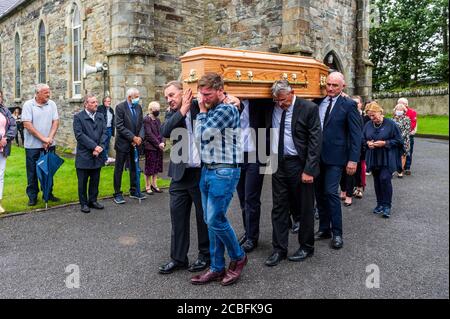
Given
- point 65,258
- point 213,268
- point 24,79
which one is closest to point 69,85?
point 24,79

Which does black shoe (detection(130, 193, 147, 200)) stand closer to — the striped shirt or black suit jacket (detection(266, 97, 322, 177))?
black suit jacket (detection(266, 97, 322, 177))

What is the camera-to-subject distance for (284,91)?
4.32 m

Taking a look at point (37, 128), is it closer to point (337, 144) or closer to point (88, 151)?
point (88, 151)

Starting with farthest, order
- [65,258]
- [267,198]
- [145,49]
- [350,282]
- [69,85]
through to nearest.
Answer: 1. [69,85]
2. [145,49]
3. [267,198]
4. [65,258]
5. [350,282]

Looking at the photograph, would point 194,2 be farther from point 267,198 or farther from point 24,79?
point 24,79

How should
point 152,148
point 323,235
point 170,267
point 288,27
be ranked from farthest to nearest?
1. point 288,27
2. point 152,148
3. point 323,235
4. point 170,267

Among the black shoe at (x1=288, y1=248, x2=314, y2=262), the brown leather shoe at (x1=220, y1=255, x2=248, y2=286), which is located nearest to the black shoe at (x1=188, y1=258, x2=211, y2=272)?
the brown leather shoe at (x1=220, y1=255, x2=248, y2=286)

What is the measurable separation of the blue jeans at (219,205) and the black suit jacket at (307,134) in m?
1.00

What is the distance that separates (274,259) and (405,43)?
40923 mm

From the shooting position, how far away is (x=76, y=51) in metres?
16.7

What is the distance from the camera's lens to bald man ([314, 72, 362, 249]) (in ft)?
16.7

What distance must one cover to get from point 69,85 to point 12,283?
46.6 feet

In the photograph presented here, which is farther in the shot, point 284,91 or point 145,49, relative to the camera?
point 145,49

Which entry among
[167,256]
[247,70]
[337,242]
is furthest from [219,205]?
[337,242]
